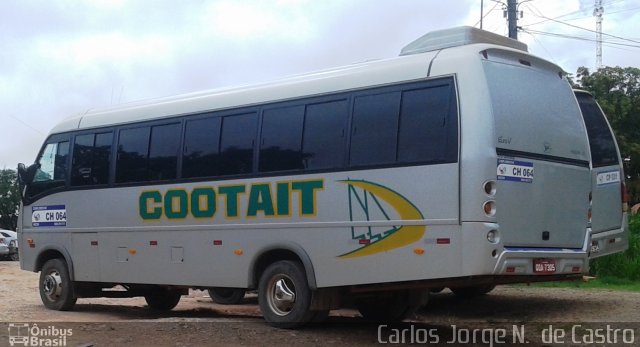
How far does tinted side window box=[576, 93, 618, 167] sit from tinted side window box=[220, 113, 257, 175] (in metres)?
5.32

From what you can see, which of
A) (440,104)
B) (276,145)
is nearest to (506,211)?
(440,104)

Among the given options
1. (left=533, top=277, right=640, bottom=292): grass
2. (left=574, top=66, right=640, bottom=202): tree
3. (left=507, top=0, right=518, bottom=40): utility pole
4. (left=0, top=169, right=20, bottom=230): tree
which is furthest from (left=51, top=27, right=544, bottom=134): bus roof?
(left=0, top=169, right=20, bottom=230): tree

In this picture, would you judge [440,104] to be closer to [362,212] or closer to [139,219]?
[362,212]

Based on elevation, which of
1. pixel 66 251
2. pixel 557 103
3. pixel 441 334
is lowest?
pixel 441 334

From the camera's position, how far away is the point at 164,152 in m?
11.7

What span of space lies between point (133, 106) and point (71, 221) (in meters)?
2.11

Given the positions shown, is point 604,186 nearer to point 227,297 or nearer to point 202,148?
point 202,148

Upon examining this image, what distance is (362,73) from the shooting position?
31.6 ft

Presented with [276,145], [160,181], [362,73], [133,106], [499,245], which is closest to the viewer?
[499,245]

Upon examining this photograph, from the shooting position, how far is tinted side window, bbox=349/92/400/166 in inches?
359

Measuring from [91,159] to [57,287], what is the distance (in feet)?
7.03

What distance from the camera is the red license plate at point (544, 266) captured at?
8680mm

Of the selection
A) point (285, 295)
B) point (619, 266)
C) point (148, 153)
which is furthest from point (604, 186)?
point (148, 153)

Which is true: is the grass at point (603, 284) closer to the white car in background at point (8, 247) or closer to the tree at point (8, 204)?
the white car in background at point (8, 247)
